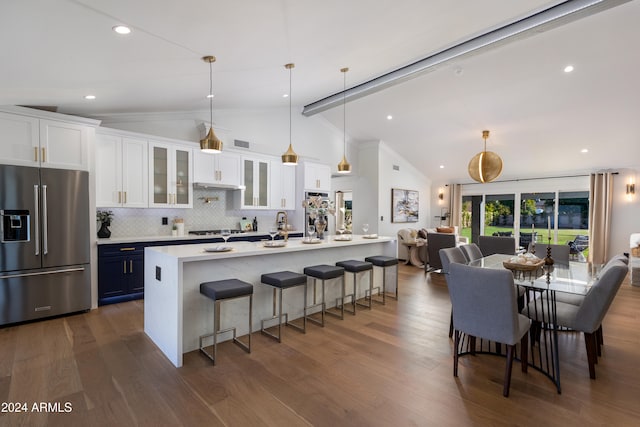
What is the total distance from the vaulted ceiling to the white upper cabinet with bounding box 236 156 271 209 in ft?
3.56

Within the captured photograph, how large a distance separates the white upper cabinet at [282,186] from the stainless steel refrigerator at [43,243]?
3272mm

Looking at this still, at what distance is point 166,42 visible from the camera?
2.75 m

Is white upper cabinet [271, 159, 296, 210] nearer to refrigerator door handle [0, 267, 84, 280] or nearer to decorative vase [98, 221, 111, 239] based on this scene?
decorative vase [98, 221, 111, 239]

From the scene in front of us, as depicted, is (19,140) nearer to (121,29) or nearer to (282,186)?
(121,29)

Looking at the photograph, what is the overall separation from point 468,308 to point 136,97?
14.9 ft

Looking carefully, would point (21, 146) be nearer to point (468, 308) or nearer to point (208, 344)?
point (208, 344)

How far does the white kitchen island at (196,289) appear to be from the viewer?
111 inches

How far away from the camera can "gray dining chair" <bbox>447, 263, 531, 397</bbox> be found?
91.0 inches

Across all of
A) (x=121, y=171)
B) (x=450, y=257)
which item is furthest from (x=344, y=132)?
(x=450, y=257)

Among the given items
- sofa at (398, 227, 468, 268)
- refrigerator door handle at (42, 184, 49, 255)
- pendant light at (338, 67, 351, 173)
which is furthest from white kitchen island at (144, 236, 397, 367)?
sofa at (398, 227, 468, 268)

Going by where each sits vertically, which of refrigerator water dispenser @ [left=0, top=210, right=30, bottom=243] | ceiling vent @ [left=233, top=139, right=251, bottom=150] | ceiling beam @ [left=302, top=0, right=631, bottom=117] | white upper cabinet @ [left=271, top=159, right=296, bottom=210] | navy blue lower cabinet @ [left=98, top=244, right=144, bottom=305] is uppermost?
ceiling beam @ [left=302, top=0, right=631, bottom=117]

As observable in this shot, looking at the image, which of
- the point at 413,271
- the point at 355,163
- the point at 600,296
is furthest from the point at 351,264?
the point at 355,163

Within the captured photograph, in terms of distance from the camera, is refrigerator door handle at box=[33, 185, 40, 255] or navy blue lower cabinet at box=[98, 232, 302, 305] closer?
refrigerator door handle at box=[33, 185, 40, 255]

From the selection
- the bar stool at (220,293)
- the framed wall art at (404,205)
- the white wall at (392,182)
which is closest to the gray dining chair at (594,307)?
the bar stool at (220,293)
